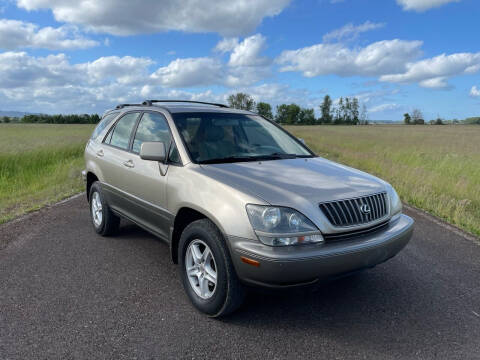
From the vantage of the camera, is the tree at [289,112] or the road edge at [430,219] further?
the tree at [289,112]

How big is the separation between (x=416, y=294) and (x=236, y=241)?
6.48ft

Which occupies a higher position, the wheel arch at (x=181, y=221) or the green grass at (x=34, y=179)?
the wheel arch at (x=181, y=221)

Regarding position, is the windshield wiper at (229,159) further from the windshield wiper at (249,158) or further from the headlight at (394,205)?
→ the headlight at (394,205)

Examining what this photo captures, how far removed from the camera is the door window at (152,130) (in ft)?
13.0

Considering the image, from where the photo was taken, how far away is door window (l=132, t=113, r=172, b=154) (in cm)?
398

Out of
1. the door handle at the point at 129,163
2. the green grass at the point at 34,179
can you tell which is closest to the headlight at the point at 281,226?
the door handle at the point at 129,163

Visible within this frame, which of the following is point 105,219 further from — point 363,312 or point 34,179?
point 34,179

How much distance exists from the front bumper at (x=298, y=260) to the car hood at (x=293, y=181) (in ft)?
1.10

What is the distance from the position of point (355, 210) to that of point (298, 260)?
0.70m

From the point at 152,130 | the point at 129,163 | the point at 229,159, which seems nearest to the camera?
the point at 229,159

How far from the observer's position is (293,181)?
10.4ft

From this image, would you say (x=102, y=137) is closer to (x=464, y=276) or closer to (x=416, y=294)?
(x=416, y=294)

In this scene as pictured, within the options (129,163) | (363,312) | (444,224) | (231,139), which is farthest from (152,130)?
(444,224)

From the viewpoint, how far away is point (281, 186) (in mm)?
3023
